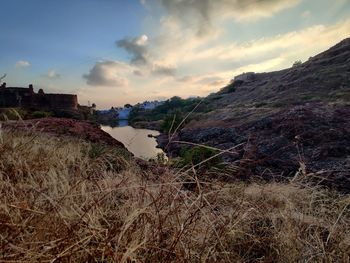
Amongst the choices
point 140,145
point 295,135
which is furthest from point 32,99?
point 295,135

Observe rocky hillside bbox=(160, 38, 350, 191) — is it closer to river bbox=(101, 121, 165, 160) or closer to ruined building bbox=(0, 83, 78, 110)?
river bbox=(101, 121, 165, 160)

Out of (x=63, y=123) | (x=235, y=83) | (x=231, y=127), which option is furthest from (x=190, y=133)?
(x=235, y=83)

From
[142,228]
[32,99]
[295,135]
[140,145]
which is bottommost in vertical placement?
[140,145]

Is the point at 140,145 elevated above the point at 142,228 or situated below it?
below

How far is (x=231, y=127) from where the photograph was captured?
28.9 m

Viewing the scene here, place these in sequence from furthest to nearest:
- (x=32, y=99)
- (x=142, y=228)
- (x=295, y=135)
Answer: (x=32, y=99)
(x=295, y=135)
(x=142, y=228)

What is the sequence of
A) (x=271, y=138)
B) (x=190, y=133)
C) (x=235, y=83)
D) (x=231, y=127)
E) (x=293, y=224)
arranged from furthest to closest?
1. (x=235, y=83)
2. (x=190, y=133)
3. (x=231, y=127)
4. (x=271, y=138)
5. (x=293, y=224)

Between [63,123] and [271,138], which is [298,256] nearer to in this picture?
[63,123]

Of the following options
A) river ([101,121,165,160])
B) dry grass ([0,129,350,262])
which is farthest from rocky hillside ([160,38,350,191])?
dry grass ([0,129,350,262])

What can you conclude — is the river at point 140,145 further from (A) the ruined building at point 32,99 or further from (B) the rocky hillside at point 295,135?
(A) the ruined building at point 32,99

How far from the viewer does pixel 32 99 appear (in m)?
41.5

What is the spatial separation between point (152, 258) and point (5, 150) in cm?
290

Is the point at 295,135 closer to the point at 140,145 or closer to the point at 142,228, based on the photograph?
the point at 142,228

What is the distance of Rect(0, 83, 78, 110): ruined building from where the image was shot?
40281 millimetres
